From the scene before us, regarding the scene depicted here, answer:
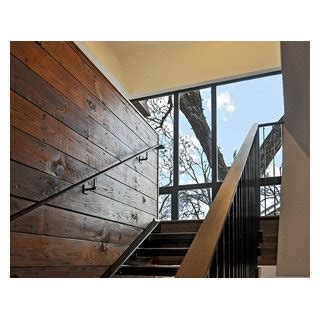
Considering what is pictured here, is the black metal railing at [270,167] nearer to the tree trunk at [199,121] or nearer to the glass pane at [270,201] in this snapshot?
the glass pane at [270,201]

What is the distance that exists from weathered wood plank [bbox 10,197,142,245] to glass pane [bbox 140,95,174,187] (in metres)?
1.76

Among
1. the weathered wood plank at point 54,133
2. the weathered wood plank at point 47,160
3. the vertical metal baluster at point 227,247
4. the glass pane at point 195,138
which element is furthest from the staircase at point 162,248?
the vertical metal baluster at point 227,247

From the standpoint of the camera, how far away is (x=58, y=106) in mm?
2643

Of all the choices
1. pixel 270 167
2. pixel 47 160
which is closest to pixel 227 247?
pixel 47 160

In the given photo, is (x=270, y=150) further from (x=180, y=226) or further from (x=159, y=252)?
(x=159, y=252)

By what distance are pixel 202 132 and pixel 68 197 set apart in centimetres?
291

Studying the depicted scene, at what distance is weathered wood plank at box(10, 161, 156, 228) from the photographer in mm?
2219

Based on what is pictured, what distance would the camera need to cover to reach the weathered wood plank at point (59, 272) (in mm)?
2238

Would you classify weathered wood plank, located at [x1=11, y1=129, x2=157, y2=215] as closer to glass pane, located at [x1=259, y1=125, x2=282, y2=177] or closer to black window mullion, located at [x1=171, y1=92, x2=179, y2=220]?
black window mullion, located at [x1=171, y1=92, x2=179, y2=220]

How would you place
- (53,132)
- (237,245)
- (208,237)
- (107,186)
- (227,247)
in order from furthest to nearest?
1. (107,186)
2. (53,132)
3. (237,245)
4. (227,247)
5. (208,237)

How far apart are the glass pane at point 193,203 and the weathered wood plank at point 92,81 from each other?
1308 mm

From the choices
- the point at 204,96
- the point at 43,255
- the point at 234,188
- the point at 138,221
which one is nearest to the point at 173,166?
the point at 204,96

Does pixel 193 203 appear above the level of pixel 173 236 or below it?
above
